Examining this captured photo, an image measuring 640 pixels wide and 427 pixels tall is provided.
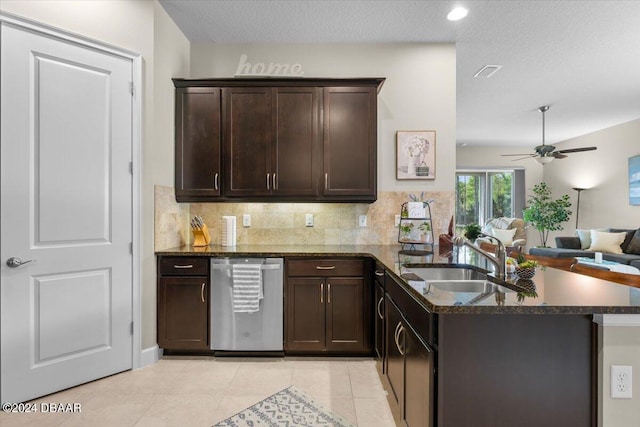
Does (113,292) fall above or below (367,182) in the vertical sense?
below

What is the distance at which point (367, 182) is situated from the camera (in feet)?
10.0

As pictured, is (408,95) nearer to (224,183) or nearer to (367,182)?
(367,182)

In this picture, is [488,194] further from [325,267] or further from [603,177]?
[325,267]

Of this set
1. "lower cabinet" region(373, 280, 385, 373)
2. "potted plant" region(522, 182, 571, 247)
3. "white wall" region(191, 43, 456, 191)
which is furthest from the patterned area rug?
"potted plant" region(522, 182, 571, 247)

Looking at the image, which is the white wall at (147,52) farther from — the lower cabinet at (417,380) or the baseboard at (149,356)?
the lower cabinet at (417,380)

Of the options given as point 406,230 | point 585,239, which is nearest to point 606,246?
point 585,239

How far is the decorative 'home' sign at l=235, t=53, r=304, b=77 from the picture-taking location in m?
3.29

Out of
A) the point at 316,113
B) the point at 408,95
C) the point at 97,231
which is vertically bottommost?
the point at 97,231

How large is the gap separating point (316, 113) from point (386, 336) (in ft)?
6.46

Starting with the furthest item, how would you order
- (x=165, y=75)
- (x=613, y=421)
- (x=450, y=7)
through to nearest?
(x=165, y=75)
(x=450, y=7)
(x=613, y=421)

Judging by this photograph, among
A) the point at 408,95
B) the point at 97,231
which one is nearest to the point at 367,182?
the point at 408,95

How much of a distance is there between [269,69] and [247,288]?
2.10 meters

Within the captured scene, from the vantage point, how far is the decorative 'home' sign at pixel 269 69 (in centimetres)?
329

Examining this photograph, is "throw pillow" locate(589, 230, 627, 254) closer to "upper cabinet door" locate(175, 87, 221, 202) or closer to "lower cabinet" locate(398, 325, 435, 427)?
"lower cabinet" locate(398, 325, 435, 427)
